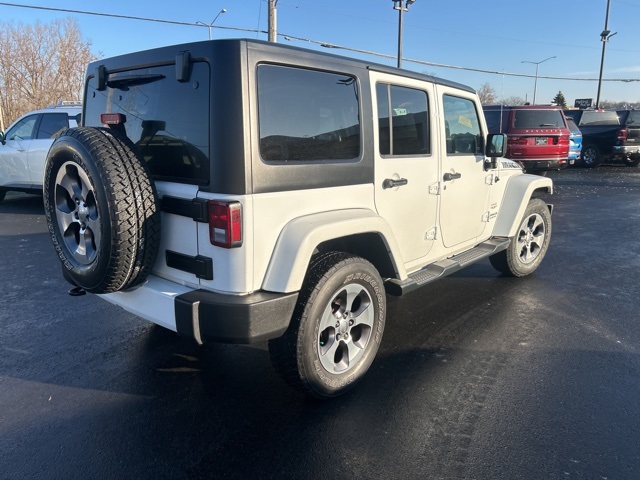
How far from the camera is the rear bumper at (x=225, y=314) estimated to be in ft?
8.16

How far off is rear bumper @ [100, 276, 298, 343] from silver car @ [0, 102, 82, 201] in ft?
25.7

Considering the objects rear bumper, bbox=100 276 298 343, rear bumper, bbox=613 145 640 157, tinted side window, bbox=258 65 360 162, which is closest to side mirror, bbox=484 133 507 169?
tinted side window, bbox=258 65 360 162

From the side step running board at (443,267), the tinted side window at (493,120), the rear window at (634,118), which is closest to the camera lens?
the side step running board at (443,267)

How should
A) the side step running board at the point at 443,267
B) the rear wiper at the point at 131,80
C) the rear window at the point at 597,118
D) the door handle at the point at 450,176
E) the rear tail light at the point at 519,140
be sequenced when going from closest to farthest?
the rear wiper at the point at 131,80 < the side step running board at the point at 443,267 < the door handle at the point at 450,176 < the rear tail light at the point at 519,140 < the rear window at the point at 597,118

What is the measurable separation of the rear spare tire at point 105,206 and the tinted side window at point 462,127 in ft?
8.28

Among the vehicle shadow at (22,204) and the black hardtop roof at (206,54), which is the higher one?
the black hardtop roof at (206,54)

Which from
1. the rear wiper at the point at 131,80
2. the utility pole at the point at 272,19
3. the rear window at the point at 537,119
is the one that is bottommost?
the rear wiper at the point at 131,80

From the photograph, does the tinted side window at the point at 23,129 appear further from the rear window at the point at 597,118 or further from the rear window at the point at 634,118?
the rear window at the point at 634,118

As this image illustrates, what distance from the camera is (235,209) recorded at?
243 centimetres

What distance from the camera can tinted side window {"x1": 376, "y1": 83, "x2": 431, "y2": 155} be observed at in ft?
10.8

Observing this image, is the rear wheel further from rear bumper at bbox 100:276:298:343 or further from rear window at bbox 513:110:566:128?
rear bumper at bbox 100:276:298:343

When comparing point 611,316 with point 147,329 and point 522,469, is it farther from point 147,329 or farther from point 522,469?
point 147,329

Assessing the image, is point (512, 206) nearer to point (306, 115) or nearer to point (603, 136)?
point (306, 115)

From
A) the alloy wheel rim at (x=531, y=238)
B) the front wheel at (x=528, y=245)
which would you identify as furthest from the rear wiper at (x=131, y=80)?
the alloy wheel rim at (x=531, y=238)
